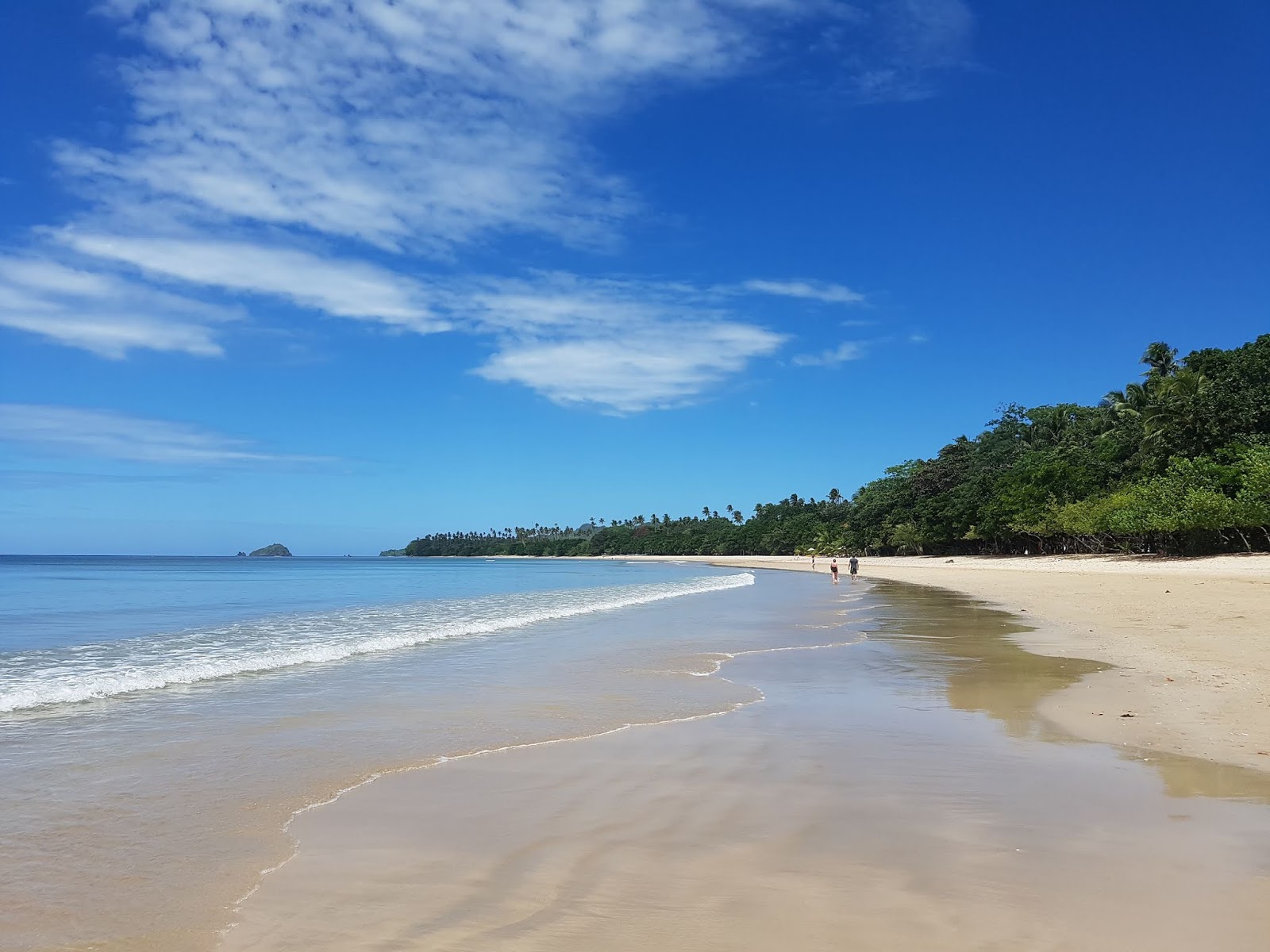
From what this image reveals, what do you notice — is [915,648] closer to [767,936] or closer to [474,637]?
[474,637]

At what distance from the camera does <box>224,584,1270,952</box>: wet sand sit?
3965mm

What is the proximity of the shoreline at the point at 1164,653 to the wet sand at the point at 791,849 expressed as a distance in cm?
76

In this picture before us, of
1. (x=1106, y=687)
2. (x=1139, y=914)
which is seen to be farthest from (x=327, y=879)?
(x=1106, y=687)

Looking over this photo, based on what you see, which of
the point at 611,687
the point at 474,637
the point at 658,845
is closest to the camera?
the point at 658,845

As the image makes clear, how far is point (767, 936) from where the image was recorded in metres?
3.87

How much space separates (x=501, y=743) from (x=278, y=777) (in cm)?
210

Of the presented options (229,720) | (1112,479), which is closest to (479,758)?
(229,720)

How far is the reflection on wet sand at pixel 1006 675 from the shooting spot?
635cm

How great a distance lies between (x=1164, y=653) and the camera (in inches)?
544

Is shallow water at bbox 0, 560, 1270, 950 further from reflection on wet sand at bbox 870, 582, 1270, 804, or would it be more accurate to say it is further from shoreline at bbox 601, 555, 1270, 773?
shoreline at bbox 601, 555, 1270, 773

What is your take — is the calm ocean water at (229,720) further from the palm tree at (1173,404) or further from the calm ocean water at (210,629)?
the palm tree at (1173,404)

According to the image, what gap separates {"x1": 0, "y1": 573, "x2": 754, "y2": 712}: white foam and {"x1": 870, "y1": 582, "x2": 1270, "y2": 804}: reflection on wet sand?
1063 cm

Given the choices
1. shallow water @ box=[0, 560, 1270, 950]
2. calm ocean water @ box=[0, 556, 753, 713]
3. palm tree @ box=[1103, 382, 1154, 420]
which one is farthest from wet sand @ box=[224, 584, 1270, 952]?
palm tree @ box=[1103, 382, 1154, 420]

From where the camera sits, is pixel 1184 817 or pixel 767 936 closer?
pixel 767 936
